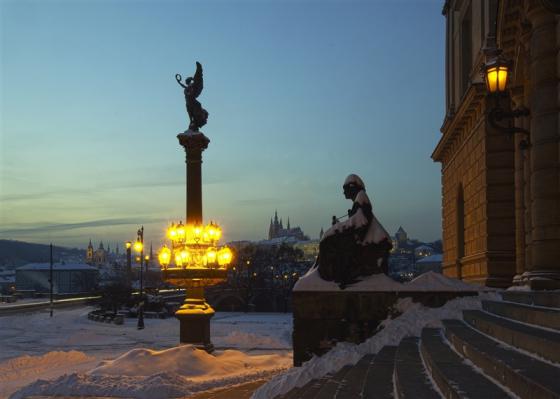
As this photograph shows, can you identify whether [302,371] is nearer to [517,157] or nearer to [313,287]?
[313,287]

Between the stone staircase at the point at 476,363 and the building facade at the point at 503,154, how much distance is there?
220cm

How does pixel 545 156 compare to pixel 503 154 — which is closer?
pixel 545 156

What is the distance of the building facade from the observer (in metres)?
11.0

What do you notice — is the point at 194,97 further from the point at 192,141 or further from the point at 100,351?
the point at 100,351

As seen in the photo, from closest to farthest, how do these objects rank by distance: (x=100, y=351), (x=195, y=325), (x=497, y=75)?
(x=497, y=75)
(x=195, y=325)
(x=100, y=351)

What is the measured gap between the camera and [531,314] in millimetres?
7223

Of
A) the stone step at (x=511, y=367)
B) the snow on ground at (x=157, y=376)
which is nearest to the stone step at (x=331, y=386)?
the stone step at (x=511, y=367)


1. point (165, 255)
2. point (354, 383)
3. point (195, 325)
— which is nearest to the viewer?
point (354, 383)

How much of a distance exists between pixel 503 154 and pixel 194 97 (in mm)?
10447

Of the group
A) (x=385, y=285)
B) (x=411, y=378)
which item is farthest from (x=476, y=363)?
(x=385, y=285)

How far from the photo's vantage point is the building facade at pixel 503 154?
1098cm

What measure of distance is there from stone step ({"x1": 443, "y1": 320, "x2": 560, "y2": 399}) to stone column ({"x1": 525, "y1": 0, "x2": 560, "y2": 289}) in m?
3.73

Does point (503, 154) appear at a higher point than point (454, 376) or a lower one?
higher

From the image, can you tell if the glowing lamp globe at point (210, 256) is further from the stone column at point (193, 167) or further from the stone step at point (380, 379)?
the stone step at point (380, 379)
